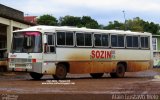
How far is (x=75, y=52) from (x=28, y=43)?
2.88 meters

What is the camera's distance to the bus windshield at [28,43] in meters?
27.6

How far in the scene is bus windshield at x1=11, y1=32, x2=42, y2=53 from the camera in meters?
27.6

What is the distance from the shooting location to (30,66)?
89.9 ft

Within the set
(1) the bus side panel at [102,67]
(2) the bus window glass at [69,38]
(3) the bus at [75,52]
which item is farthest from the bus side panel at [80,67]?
(2) the bus window glass at [69,38]

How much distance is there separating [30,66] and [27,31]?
1.83m

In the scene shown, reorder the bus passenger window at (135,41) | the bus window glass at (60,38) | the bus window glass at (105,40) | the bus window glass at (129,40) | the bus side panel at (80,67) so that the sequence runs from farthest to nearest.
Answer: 1. the bus passenger window at (135,41)
2. the bus window glass at (129,40)
3. the bus window glass at (105,40)
4. the bus side panel at (80,67)
5. the bus window glass at (60,38)

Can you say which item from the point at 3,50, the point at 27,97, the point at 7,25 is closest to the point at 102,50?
the point at 27,97

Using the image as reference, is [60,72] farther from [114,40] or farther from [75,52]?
[114,40]

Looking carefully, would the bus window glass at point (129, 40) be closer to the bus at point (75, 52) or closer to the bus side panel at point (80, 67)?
the bus at point (75, 52)

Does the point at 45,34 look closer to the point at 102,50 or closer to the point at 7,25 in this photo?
the point at 102,50

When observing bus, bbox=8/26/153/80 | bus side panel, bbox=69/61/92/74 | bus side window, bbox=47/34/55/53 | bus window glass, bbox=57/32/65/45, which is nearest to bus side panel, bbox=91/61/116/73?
bus, bbox=8/26/153/80

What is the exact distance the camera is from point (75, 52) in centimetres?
2945

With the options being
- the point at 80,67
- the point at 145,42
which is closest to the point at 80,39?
the point at 80,67

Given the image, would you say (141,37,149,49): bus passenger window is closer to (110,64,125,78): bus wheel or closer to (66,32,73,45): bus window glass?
(110,64,125,78): bus wheel
